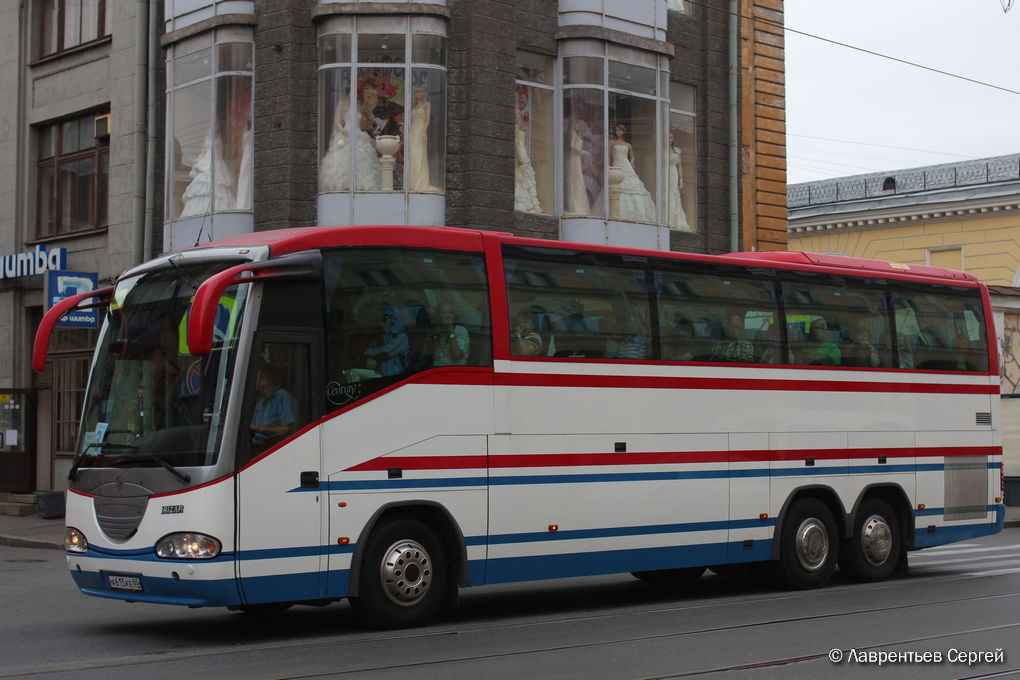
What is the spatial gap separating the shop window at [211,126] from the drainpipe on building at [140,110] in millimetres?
1278

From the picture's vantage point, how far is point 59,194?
92.0 feet

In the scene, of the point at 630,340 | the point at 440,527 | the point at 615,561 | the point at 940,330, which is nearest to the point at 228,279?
the point at 440,527

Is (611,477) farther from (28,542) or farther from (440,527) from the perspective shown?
(28,542)

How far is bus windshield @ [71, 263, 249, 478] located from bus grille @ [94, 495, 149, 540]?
306 mm

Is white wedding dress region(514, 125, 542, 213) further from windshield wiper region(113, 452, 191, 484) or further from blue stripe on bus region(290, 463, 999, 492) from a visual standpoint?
windshield wiper region(113, 452, 191, 484)

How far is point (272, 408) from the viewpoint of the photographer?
34.8 feet

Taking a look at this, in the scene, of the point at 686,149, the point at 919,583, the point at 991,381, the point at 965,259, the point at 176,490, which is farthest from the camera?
the point at 965,259

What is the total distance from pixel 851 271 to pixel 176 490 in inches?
339

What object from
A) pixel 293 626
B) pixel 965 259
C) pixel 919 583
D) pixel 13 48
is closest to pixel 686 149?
pixel 919 583

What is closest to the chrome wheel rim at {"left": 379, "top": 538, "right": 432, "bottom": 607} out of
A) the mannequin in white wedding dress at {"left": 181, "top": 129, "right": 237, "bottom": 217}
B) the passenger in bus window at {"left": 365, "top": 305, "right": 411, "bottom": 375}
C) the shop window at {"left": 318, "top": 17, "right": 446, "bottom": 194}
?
the passenger in bus window at {"left": 365, "top": 305, "right": 411, "bottom": 375}

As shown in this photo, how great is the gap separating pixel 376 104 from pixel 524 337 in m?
10.6

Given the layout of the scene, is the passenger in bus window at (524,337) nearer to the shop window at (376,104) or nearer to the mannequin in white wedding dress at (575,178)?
the shop window at (376,104)

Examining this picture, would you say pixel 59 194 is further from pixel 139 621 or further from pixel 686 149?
pixel 139 621

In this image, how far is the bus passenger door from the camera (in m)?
10.4
